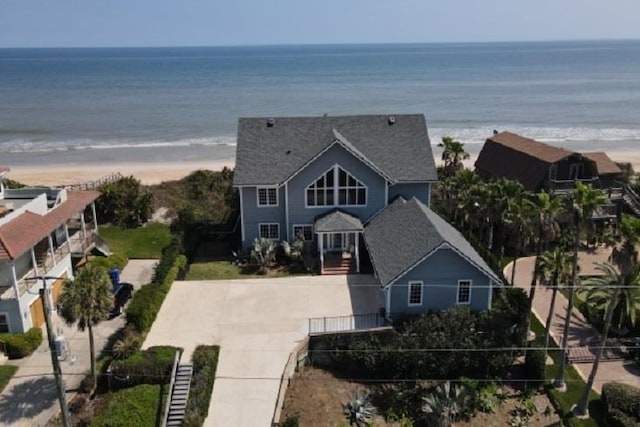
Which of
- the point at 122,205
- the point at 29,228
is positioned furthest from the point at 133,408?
the point at 122,205

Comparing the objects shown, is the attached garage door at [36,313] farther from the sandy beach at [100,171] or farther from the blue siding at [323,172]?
the sandy beach at [100,171]

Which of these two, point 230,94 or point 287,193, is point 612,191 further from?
point 230,94

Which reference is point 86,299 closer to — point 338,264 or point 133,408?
point 133,408

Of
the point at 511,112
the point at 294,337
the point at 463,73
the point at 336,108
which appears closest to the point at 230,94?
the point at 336,108

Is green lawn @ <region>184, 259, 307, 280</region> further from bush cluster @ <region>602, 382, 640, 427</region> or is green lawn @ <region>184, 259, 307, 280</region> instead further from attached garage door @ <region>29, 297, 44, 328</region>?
bush cluster @ <region>602, 382, 640, 427</region>

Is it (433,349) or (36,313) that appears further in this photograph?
(36,313)
